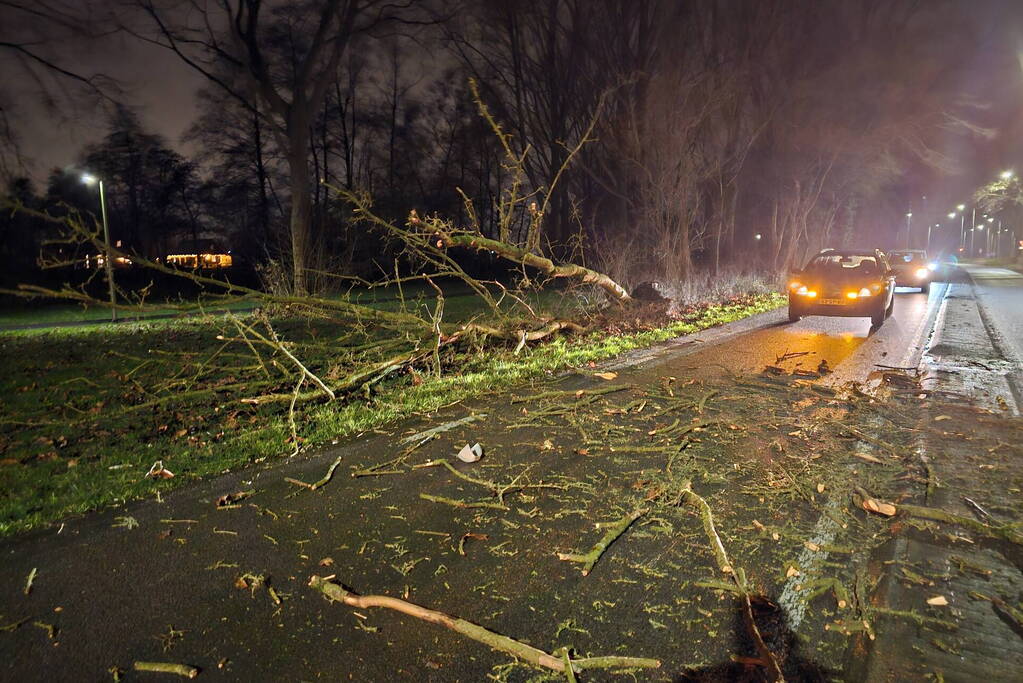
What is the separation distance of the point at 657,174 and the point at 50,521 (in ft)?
62.0

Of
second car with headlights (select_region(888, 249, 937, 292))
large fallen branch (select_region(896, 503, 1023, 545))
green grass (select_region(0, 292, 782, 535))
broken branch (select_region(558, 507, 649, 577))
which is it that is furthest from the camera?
second car with headlights (select_region(888, 249, 937, 292))

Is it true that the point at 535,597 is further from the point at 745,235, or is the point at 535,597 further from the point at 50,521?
the point at 745,235

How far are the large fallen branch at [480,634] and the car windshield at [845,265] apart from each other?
13.0 meters

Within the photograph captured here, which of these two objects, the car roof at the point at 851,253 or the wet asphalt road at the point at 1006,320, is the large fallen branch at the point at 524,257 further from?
the wet asphalt road at the point at 1006,320

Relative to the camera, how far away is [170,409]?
717 centimetres

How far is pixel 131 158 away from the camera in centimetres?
4247

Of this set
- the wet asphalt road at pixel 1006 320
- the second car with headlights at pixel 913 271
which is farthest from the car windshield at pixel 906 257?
the wet asphalt road at pixel 1006 320

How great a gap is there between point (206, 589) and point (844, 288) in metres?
13.1

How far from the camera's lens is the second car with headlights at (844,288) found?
12797mm

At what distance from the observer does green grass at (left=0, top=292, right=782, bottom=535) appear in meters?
4.81

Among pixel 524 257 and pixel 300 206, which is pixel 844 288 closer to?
pixel 524 257

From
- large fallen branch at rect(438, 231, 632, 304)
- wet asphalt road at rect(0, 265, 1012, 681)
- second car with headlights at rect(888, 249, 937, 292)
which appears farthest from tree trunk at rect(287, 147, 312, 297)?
second car with headlights at rect(888, 249, 937, 292)

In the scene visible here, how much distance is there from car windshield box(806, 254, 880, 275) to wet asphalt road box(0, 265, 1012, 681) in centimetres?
1189

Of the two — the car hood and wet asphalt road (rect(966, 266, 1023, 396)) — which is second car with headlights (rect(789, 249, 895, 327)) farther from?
wet asphalt road (rect(966, 266, 1023, 396))
